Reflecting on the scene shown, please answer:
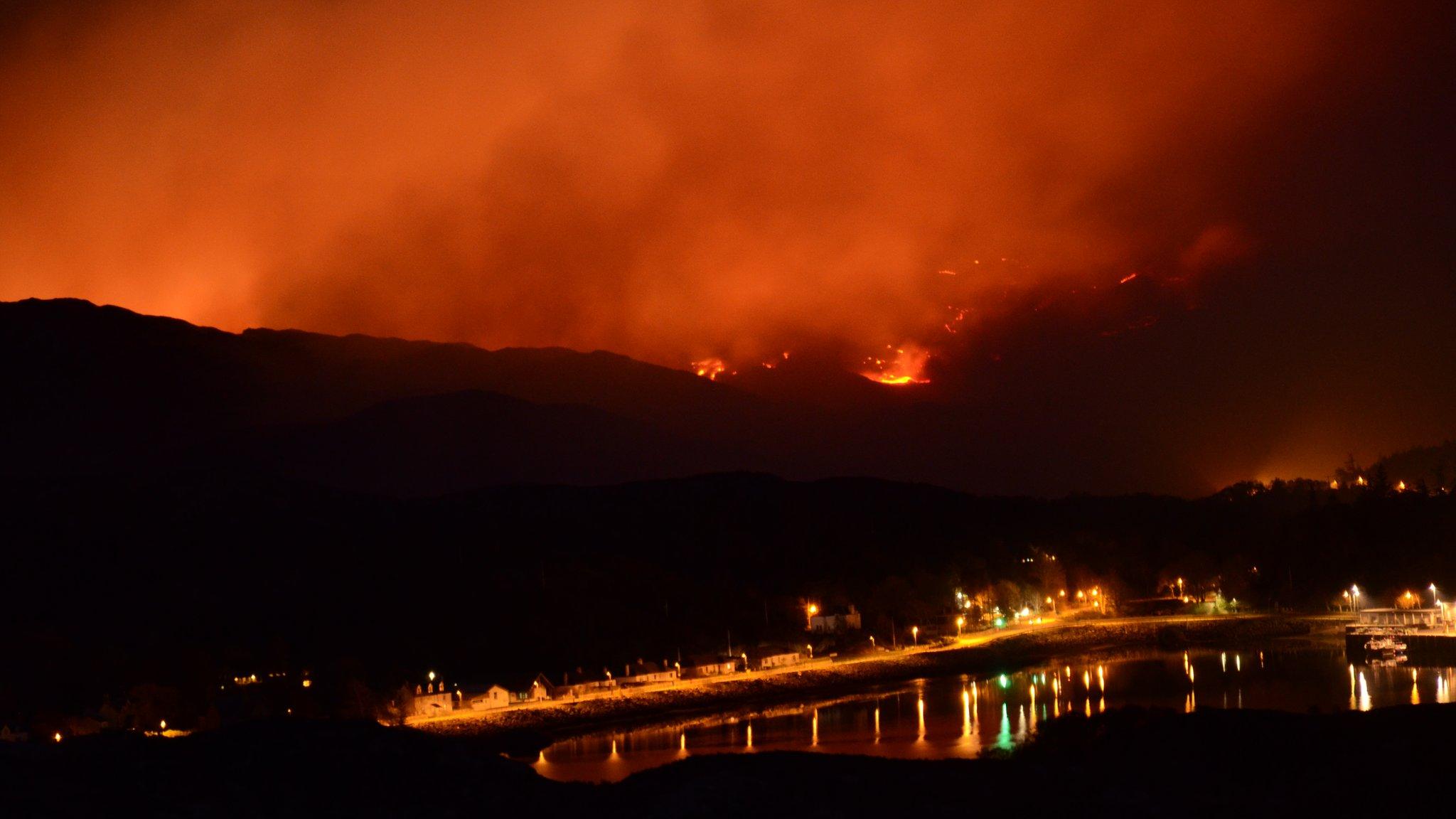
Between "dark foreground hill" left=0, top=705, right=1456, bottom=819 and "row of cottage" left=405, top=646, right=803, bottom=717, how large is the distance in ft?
120

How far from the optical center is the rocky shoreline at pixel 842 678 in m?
60.1

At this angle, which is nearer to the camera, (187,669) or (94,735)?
(94,735)

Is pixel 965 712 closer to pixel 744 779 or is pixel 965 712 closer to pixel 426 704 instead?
pixel 426 704

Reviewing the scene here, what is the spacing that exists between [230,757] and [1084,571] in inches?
4867

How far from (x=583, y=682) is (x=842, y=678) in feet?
57.1

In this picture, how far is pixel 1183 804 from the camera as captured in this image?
23.2 m

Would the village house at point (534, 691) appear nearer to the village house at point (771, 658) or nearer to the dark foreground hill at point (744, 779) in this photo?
the village house at point (771, 658)

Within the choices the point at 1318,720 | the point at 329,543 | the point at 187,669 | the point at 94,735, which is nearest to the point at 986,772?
the point at 1318,720

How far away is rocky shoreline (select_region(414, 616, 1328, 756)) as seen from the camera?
6012 cm

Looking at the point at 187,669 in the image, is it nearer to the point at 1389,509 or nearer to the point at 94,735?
the point at 94,735

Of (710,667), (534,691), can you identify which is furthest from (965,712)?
(534,691)

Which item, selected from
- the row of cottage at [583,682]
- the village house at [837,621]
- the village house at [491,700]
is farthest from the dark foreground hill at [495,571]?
the village house at [491,700]

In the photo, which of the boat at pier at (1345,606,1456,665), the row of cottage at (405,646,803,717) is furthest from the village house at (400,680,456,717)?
the boat at pier at (1345,606,1456,665)

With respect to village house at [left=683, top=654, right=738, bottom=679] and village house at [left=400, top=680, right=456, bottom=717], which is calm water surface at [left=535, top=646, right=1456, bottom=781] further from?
village house at [left=683, top=654, right=738, bottom=679]
